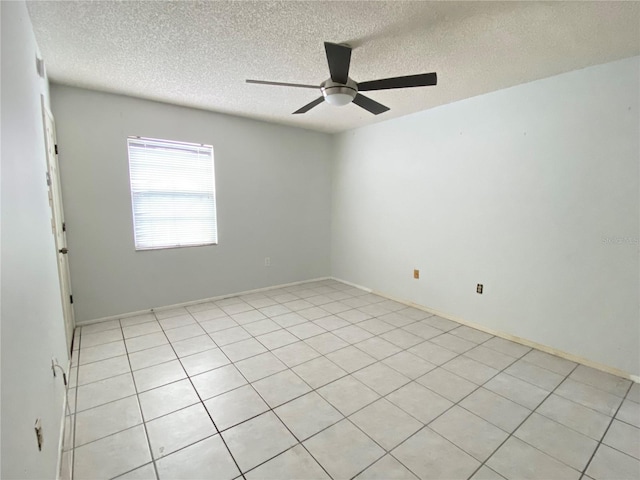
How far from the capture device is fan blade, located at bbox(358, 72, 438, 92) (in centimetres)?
184

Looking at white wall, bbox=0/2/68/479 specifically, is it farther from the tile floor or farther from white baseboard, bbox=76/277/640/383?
white baseboard, bbox=76/277/640/383

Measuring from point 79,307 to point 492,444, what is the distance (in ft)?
12.2

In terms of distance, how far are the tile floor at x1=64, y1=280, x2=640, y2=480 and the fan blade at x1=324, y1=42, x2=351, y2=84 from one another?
2130 millimetres

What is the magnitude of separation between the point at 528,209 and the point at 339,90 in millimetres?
Answer: 2031

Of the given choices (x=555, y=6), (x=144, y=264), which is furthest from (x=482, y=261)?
(x=144, y=264)

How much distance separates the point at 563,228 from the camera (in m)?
2.49

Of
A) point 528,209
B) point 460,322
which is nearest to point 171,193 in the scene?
point 460,322

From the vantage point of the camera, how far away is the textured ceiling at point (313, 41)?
1648 millimetres

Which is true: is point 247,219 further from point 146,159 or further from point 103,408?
point 103,408

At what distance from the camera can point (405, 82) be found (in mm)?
1905

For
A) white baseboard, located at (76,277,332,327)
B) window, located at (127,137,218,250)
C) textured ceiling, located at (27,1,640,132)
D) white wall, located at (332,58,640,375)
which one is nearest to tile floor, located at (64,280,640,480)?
white baseboard, located at (76,277,332,327)

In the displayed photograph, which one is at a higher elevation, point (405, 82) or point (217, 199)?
point (405, 82)

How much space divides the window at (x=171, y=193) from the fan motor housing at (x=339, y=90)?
2.16 meters

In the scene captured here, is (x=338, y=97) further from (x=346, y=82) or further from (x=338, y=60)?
(x=338, y=60)
